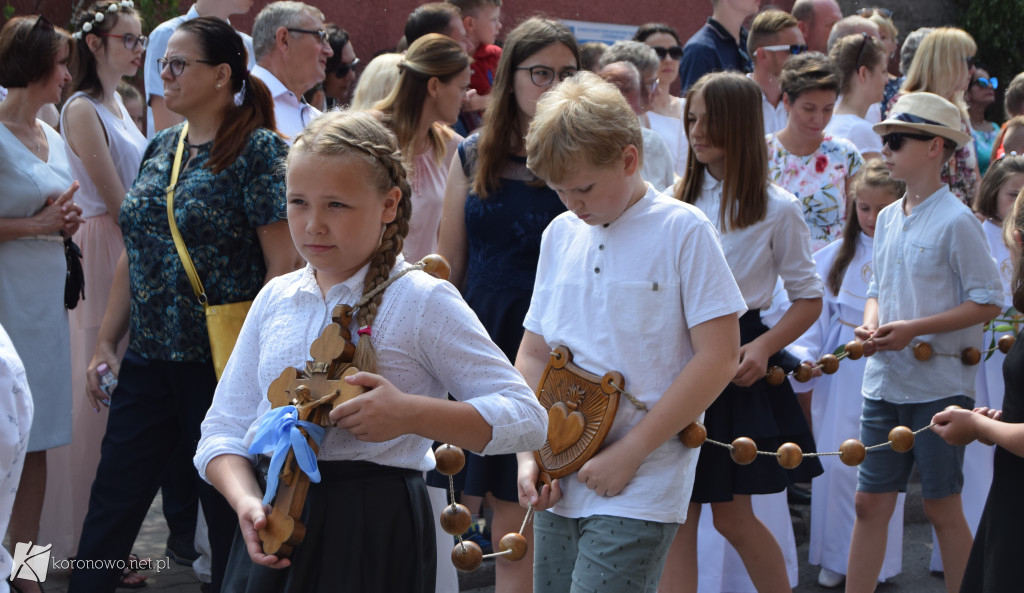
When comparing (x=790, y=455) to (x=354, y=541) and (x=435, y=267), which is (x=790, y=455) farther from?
(x=354, y=541)

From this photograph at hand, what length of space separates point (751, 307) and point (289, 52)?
8.83 ft

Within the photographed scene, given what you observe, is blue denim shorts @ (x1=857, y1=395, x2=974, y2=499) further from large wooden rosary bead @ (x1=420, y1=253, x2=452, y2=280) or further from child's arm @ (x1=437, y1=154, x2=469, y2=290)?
large wooden rosary bead @ (x1=420, y1=253, x2=452, y2=280)

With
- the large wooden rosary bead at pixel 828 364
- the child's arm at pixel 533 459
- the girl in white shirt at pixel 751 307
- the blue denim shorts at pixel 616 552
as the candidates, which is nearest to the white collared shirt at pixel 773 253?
the girl in white shirt at pixel 751 307

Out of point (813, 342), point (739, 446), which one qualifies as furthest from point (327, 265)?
point (813, 342)

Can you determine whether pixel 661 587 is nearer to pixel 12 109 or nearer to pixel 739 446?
pixel 739 446

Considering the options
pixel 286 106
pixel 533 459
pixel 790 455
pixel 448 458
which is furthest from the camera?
pixel 286 106

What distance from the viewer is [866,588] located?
164 inches

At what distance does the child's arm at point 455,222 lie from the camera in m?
3.83

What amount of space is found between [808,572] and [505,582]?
2127 millimetres

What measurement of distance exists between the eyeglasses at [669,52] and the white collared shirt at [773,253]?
3960mm

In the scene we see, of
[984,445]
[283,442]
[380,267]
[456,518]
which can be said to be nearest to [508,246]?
[456,518]

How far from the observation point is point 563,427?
283 centimetres

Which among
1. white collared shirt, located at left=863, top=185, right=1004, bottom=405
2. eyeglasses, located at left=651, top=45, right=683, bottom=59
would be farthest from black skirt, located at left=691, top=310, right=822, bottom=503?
eyeglasses, located at left=651, top=45, right=683, bottom=59

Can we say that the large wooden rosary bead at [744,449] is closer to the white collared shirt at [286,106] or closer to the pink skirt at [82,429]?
the white collared shirt at [286,106]
